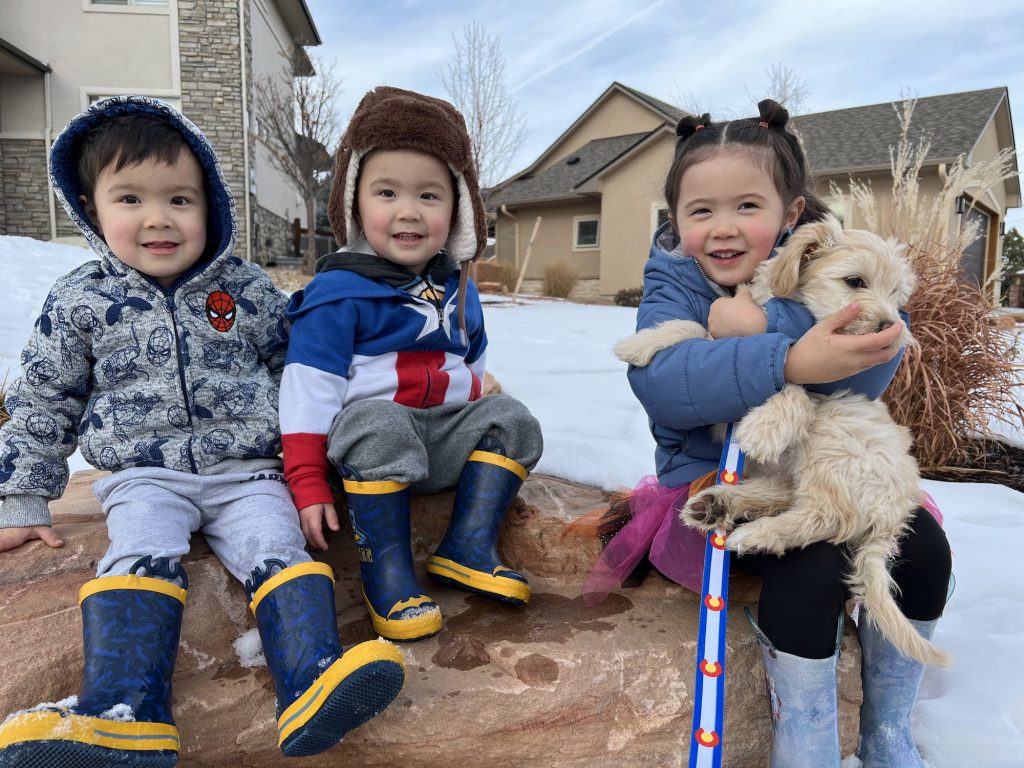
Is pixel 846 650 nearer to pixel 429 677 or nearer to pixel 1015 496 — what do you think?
pixel 429 677

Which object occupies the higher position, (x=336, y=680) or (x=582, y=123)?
(x=582, y=123)

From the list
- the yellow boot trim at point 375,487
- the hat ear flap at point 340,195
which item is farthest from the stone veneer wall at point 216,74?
the yellow boot trim at point 375,487

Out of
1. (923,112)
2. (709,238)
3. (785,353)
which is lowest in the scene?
(785,353)

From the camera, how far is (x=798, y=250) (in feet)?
4.77

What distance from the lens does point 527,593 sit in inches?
72.1

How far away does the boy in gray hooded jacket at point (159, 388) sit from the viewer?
158 centimetres

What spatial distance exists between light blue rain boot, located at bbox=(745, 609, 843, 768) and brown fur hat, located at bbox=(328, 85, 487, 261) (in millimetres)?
1519

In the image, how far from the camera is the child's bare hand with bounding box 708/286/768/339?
5.16 ft

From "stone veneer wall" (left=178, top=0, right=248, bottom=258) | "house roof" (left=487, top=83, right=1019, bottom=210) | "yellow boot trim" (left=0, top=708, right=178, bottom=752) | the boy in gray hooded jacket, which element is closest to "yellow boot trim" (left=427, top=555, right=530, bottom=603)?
the boy in gray hooded jacket

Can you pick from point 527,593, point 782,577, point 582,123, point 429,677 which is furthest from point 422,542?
point 582,123

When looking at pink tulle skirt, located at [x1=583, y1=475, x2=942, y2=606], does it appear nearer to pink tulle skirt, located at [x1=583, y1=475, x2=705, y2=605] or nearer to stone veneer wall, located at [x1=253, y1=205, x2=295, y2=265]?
pink tulle skirt, located at [x1=583, y1=475, x2=705, y2=605]

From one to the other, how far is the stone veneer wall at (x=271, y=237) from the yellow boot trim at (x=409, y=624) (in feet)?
48.8

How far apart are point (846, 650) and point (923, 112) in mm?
18811

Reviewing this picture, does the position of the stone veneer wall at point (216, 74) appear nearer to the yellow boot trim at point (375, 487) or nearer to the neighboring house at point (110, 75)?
the neighboring house at point (110, 75)
